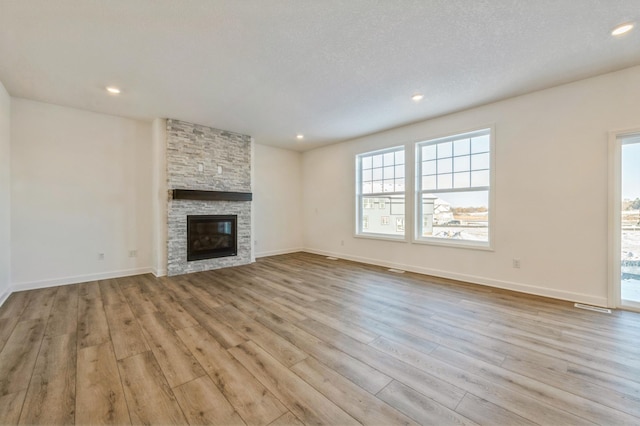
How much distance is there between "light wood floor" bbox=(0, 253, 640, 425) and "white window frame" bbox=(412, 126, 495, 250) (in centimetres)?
86

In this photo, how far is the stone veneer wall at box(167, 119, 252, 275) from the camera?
461 cm

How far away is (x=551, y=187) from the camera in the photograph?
338 centimetres

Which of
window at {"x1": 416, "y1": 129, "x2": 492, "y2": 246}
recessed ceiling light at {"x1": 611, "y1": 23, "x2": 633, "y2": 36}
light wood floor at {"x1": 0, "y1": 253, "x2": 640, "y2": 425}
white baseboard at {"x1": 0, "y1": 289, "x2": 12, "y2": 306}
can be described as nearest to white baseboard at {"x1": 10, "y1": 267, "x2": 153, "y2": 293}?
white baseboard at {"x1": 0, "y1": 289, "x2": 12, "y2": 306}

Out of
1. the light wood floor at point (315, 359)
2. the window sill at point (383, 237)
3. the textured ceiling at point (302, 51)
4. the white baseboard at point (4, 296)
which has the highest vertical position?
the textured ceiling at point (302, 51)

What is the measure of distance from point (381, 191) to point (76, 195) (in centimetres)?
529

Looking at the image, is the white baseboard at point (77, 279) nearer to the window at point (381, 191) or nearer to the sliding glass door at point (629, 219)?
the window at point (381, 191)

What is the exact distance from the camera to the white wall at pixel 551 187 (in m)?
3.06

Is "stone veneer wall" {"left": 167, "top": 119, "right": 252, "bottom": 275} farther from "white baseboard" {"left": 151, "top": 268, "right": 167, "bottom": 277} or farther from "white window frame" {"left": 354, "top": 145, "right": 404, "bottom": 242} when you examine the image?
"white window frame" {"left": 354, "top": 145, "right": 404, "bottom": 242}

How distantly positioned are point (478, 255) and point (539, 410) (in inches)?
110

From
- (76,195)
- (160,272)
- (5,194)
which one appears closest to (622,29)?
(160,272)

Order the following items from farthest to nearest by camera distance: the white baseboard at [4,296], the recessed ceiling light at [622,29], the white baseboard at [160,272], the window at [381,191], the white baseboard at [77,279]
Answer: the window at [381,191], the white baseboard at [160,272], the white baseboard at [77,279], the white baseboard at [4,296], the recessed ceiling light at [622,29]

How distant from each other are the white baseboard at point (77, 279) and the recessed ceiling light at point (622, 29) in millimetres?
6709

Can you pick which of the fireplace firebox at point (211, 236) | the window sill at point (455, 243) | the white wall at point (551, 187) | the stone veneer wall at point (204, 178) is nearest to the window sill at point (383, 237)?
the window sill at point (455, 243)

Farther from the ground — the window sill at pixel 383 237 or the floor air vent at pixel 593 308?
the window sill at pixel 383 237
